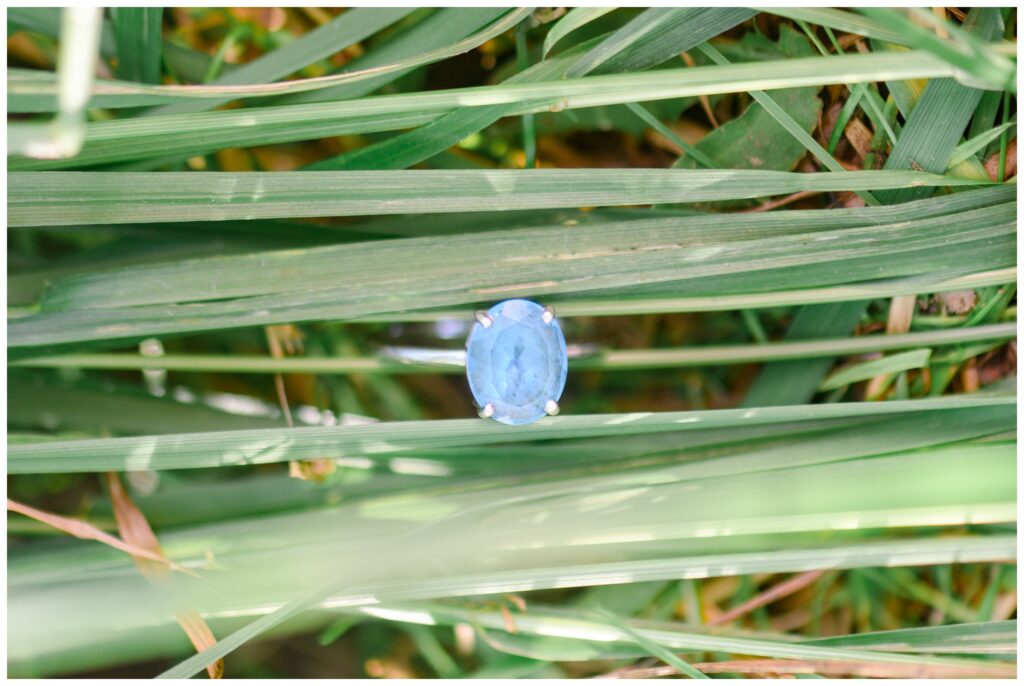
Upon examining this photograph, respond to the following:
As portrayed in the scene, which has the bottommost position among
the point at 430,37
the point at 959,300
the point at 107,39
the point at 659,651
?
the point at 659,651

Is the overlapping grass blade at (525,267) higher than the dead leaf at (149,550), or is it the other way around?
the overlapping grass blade at (525,267)

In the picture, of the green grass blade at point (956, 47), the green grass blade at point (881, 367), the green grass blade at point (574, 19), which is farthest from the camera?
the green grass blade at point (881, 367)

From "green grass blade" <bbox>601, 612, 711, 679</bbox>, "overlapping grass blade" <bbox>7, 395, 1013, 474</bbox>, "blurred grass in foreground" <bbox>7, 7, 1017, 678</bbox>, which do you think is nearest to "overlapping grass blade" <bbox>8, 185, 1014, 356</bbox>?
"blurred grass in foreground" <bbox>7, 7, 1017, 678</bbox>

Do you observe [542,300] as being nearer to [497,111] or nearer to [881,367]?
[497,111]

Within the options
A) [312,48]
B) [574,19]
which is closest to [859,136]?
[574,19]

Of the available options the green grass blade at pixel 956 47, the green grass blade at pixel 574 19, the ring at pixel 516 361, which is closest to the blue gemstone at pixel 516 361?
the ring at pixel 516 361

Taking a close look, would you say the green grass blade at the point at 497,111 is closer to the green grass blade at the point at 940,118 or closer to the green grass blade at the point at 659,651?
the green grass blade at the point at 940,118

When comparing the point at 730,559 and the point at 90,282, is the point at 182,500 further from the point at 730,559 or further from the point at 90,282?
the point at 730,559

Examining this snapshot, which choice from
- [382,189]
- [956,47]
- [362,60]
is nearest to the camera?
[956,47]
